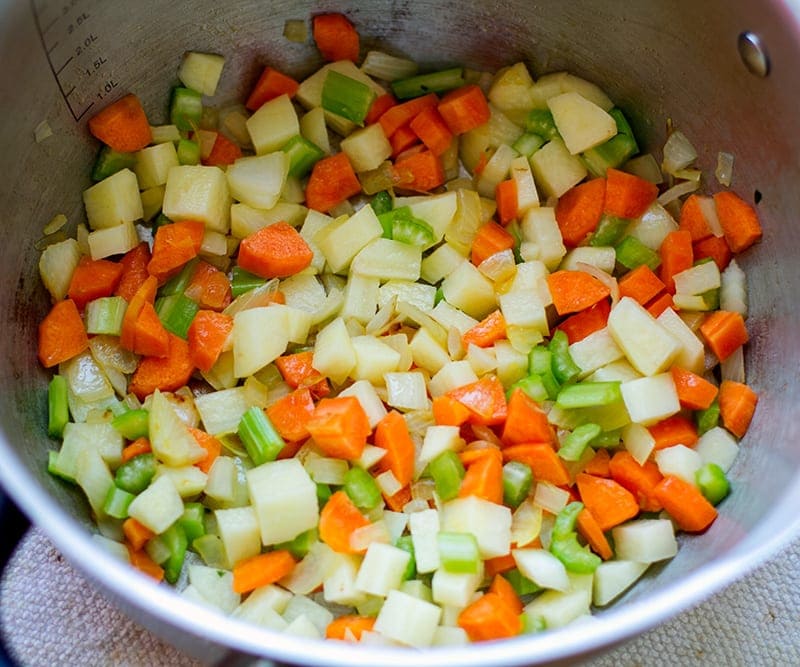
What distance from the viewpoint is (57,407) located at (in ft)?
5.43

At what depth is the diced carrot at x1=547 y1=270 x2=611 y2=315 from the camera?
71.2 inches

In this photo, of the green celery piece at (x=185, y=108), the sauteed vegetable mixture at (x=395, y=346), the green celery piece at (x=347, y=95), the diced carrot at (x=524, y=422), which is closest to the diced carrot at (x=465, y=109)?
the sauteed vegetable mixture at (x=395, y=346)

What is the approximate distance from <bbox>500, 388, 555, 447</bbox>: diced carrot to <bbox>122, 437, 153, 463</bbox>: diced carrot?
0.64 metres

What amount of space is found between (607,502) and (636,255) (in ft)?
1.69

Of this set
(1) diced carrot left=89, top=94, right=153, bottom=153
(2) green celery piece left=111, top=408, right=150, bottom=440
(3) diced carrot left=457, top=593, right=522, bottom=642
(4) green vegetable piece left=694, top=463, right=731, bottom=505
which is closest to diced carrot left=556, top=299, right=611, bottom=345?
(4) green vegetable piece left=694, top=463, right=731, bottom=505

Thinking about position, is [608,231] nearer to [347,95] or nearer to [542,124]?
[542,124]

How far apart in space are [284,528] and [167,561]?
214 millimetres

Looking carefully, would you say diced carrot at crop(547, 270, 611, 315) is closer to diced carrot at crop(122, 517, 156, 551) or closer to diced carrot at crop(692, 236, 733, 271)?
diced carrot at crop(692, 236, 733, 271)

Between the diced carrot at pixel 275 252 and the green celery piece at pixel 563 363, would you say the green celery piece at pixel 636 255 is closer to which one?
the green celery piece at pixel 563 363

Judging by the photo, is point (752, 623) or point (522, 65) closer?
point (752, 623)

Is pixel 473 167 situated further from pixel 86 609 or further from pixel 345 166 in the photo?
pixel 86 609

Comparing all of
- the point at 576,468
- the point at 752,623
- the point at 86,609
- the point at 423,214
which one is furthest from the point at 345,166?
the point at 752,623

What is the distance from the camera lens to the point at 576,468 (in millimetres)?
1717

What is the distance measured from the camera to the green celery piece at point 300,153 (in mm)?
1926
